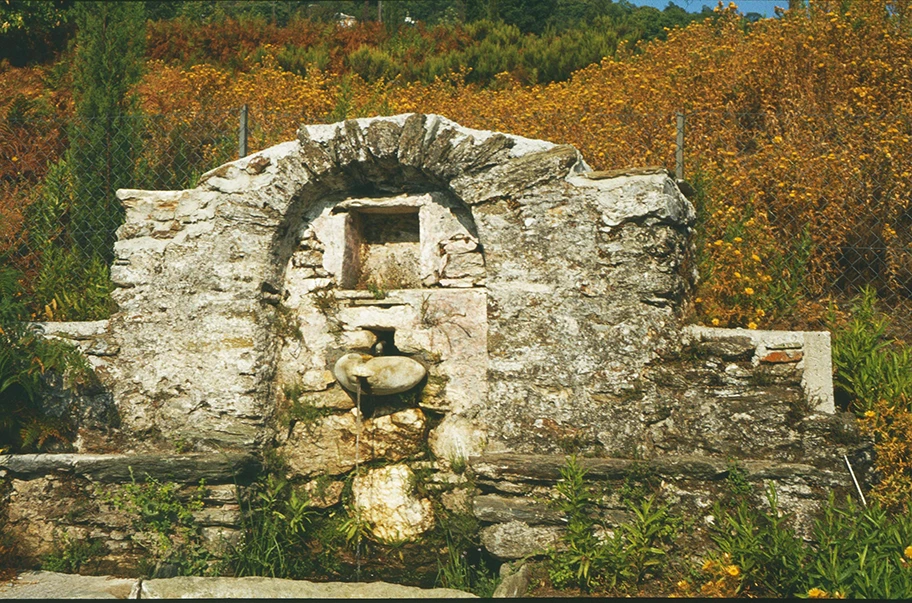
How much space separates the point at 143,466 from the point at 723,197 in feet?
14.7

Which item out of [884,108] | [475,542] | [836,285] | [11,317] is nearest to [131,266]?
[11,317]

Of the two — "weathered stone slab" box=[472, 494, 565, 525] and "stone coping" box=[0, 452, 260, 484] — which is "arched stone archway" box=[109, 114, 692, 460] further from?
"weathered stone slab" box=[472, 494, 565, 525]

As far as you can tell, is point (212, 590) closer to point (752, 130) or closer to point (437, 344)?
point (437, 344)

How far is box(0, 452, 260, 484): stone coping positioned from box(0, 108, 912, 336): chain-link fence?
4.00ft

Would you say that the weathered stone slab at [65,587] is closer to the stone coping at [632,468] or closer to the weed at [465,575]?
the weed at [465,575]

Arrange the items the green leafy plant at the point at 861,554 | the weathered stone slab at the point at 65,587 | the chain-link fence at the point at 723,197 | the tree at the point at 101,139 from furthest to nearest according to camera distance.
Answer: the tree at the point at 101,139
the chain-link fence at the point at 723,197
the weathered stone slab at the point at 65,587
the green leafy plant at the point at 861,554

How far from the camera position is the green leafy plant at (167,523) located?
4656 millimetres

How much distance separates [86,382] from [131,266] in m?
0.78

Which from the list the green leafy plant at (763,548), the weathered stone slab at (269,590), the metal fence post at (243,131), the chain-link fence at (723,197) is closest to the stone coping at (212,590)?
the weathered stone slab at (269,590)

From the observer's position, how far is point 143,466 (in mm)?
4738

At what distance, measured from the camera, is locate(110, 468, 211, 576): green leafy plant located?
15.3ft

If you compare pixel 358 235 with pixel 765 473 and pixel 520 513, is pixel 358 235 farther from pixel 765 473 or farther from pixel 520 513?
pixel 765 473

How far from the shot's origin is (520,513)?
4391 millimetres

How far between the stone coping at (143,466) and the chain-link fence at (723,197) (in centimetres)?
122
